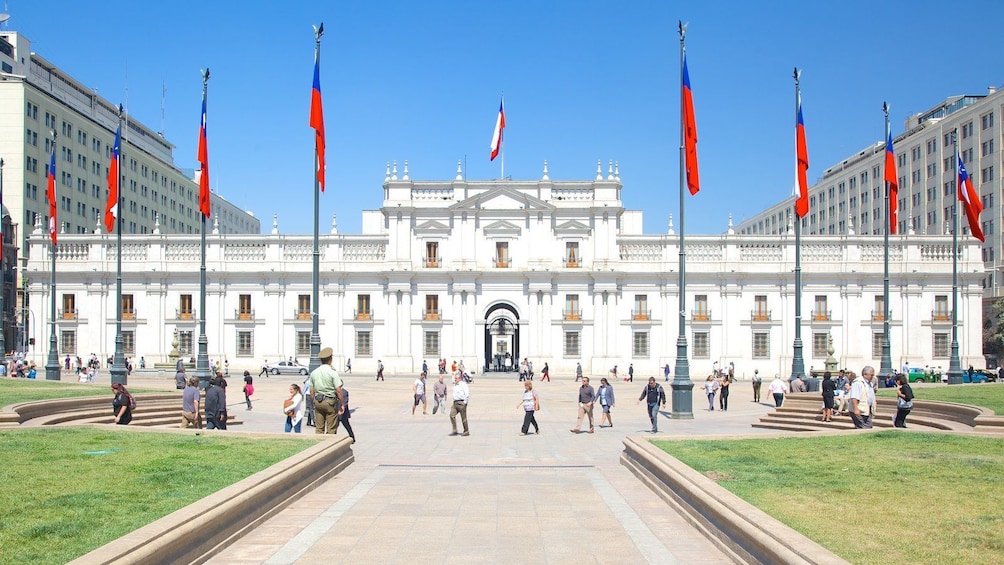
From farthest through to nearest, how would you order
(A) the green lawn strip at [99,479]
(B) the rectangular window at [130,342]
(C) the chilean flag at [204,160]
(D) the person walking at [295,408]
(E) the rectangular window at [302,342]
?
(E) the rectangular window at [302,342]
(B) the rectangular window at [130,342]
(C) the chilean flag at [204,160]
(D) the person walking at [295,408]
(A) the green lawn strip at [99,479]

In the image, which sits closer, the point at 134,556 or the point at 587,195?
the point at 134,556

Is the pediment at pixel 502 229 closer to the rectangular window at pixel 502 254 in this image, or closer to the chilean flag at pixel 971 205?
the rectangular window at pixel 502 254

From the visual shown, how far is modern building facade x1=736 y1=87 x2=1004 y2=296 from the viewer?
230 feet

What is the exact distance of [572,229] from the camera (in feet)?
210

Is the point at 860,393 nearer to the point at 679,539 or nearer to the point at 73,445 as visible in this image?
the point at 679,539

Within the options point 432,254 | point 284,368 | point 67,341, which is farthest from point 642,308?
point 67,341

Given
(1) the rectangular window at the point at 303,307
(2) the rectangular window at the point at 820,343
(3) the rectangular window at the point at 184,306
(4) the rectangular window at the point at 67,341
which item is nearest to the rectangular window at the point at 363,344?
(1) the rectangular window at the point at 303,307

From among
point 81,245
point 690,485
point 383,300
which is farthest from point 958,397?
point 81,245

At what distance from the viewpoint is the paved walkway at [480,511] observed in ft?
29.7

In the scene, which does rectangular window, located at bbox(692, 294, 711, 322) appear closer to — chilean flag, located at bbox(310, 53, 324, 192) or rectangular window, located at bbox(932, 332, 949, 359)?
rectangular window, located at bbox(932, 332, 949, 359)

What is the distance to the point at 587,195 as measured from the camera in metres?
64.1

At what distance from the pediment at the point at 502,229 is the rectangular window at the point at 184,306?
21855mm

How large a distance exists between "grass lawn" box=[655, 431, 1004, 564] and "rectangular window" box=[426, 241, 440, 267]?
4829cm

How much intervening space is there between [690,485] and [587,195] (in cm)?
5398
